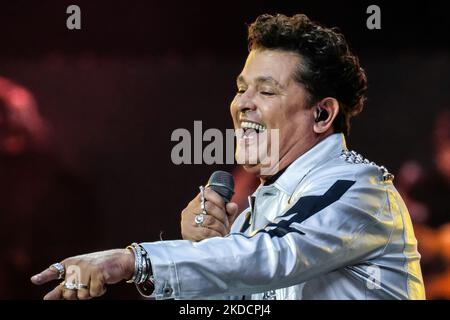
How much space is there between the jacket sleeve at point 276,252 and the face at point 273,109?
1.28ft

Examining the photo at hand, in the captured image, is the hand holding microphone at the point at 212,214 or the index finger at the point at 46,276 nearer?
the index finger at the point at 46,276

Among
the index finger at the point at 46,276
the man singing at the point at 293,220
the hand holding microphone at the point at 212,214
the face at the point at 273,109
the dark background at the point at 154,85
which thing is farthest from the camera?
the dark background at the point at 154,85

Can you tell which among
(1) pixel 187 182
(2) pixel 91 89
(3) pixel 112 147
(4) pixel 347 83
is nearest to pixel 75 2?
(2) pixel 91 89

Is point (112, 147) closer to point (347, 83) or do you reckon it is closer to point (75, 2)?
point (75, 2)

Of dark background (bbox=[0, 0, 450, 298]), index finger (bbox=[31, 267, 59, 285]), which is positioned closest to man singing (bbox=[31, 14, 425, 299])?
index finger (bbox=[31, 267, 59, 285])

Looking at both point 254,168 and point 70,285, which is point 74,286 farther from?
point 254,168

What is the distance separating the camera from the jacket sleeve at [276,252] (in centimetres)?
139

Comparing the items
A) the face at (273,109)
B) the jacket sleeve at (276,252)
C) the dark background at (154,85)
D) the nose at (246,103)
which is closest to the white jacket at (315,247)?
the jacket sleeve at (276,252)

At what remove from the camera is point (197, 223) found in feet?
→ 5.81

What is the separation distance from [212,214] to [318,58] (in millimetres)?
521

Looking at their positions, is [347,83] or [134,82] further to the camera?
[134,82]

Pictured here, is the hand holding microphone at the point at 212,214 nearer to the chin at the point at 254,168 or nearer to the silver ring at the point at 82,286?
the chin at the point at 254,168

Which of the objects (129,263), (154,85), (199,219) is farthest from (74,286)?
(154,85)
